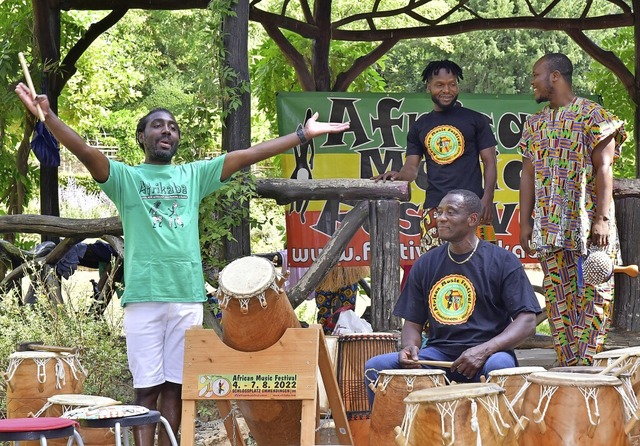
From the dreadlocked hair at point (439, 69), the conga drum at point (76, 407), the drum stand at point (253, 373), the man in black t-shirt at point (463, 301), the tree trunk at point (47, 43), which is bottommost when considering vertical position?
Answer: the conga drum at point (76, 407)

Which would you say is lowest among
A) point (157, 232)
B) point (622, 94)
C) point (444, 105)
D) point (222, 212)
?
point (157, 232)

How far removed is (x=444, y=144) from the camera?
647 cm

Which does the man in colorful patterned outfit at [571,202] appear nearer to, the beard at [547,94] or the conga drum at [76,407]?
the beard at [547,94]

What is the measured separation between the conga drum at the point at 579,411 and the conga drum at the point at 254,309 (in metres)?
1.35

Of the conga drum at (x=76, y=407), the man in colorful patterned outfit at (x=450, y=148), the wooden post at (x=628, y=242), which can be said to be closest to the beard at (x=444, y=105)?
the man in colorful patterned outfit at (x=450, y=148)

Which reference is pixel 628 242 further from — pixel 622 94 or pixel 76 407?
pixel 622 94

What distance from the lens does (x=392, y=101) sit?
9352mm

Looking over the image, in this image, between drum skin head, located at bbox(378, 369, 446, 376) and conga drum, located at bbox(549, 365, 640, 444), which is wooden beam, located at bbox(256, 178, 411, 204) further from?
conga drum, located at bbox(549, 365, 640, 444)

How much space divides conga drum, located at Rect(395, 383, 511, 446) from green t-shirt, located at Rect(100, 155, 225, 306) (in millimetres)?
1655

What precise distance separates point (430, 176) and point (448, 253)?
1.15m

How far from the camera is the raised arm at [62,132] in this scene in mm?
5008

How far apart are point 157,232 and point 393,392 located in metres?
1.43

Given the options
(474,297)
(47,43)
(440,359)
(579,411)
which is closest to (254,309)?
(440,359)

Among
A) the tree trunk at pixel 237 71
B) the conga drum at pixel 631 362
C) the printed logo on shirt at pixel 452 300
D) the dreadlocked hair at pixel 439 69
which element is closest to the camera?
the conga drum at pixel 631 362
